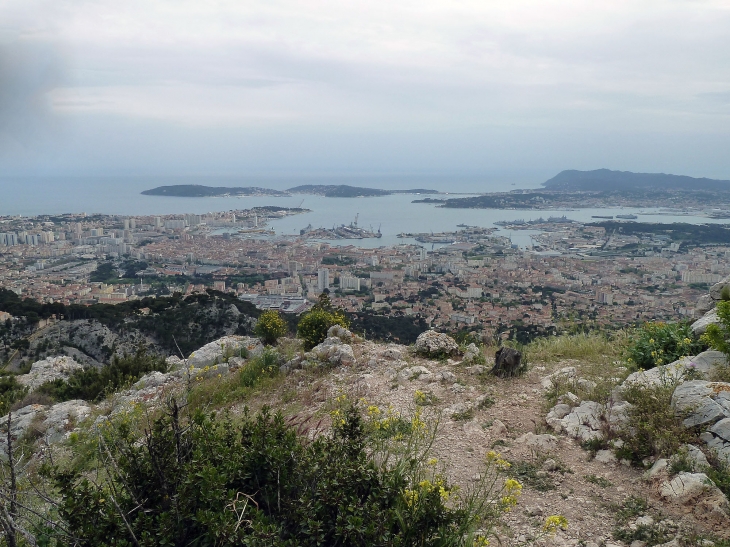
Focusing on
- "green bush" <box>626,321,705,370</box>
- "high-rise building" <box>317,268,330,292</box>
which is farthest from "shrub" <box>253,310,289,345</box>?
"high-rise building" <box>317,268,330,292</box>

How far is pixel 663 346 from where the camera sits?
6238 millimetres

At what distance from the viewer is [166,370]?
384 inches

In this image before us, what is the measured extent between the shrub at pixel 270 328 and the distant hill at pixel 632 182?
9444 centimetres

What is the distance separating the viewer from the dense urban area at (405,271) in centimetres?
2353

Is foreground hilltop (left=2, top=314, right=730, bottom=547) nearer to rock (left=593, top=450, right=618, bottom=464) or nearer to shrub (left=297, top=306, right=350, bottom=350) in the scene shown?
rock (left=593, top=450, right=618, bottom=464)

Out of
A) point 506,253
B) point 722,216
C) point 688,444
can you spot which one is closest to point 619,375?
point 688,444

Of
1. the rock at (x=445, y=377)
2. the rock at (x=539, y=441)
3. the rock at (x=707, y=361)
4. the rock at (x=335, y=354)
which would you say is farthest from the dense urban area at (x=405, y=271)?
the rock at (x=539, y=441)

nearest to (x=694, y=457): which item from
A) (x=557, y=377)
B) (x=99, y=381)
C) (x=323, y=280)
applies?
(x=557, y=377)

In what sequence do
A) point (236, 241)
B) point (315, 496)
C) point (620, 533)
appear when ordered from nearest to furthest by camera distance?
point (315, 496) < point (620, 533) < point (236, 241)

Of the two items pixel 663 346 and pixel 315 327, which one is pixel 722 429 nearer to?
pixel 663 346

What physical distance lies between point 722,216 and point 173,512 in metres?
70.2

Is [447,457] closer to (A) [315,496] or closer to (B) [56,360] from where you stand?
(A) [315,496]

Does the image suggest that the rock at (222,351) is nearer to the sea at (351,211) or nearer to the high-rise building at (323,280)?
the high-rise building at (323,280)

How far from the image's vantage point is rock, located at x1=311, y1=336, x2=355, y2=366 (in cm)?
741
